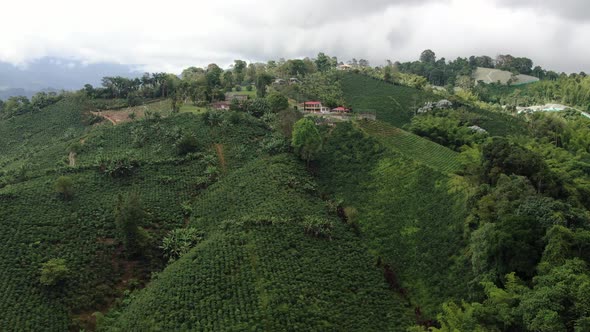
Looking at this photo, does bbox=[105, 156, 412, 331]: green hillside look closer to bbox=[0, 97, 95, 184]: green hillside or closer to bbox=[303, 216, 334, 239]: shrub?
bbox=[303, 216, 334, 239]: shrub

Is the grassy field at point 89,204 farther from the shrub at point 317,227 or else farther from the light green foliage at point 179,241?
the shrub at point 317,227

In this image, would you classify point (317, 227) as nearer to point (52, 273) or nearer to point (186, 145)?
point (52, 273)

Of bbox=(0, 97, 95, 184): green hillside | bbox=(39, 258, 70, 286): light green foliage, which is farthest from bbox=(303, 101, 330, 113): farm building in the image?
bbox=(39, 258, 70, 286): light green foliage

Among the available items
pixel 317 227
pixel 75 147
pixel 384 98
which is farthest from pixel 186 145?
pixel 384 98

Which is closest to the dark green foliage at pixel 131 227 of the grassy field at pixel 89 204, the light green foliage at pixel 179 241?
the grassy field at pixel 89 204

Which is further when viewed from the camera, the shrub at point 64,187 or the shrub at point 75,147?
the shrub at point 75,147

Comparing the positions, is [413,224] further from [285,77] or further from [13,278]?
[285,77]
